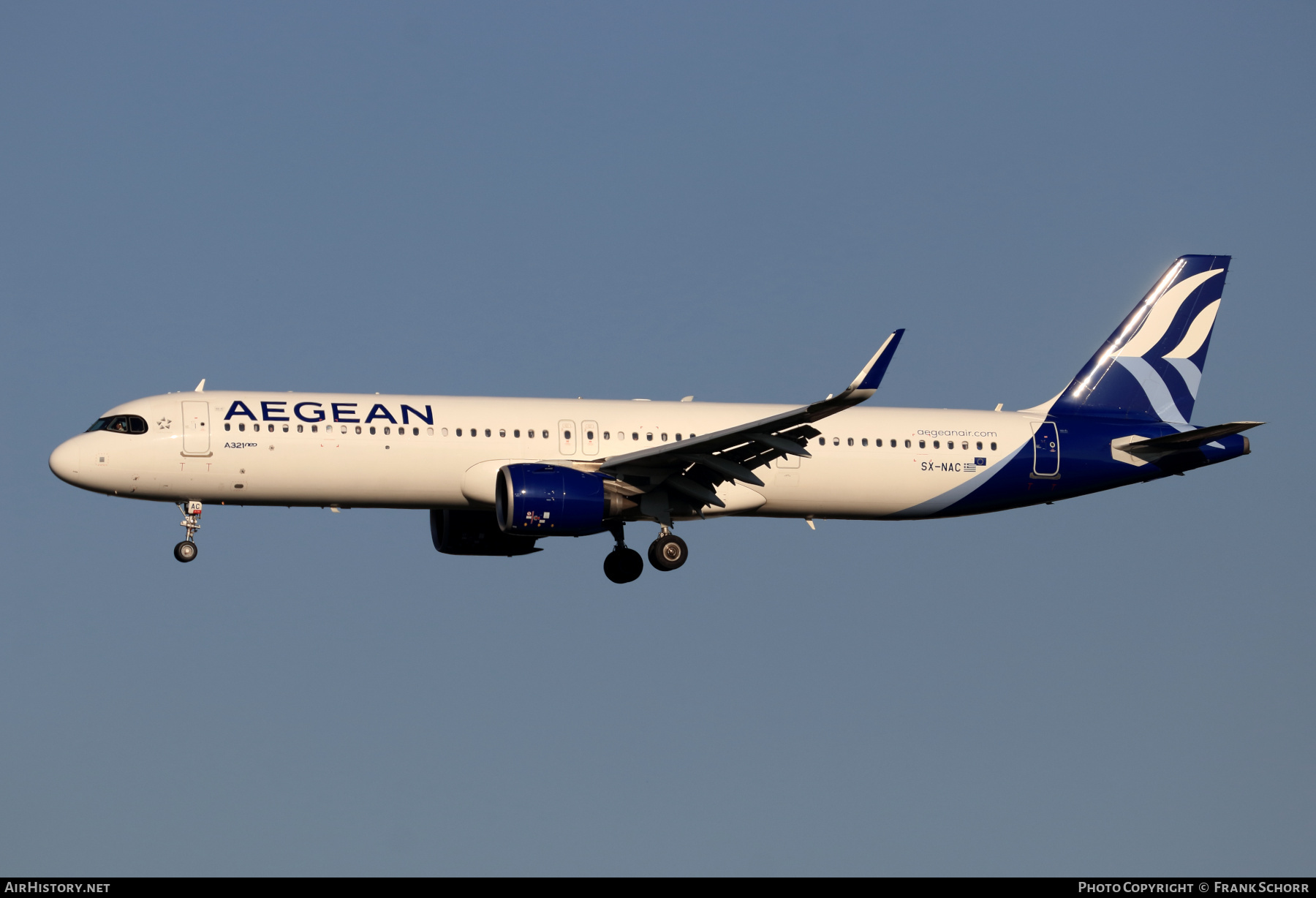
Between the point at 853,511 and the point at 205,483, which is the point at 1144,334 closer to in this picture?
the point at 853,511

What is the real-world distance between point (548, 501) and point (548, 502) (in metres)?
0.02

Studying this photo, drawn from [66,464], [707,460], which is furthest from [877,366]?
[66,464]

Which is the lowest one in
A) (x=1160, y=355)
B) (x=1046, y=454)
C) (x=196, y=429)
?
(x=1046, y=454)

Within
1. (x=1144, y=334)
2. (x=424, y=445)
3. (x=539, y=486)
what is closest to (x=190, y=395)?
(x=424, y=445)

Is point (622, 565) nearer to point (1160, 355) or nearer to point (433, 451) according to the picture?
point (433, 451)

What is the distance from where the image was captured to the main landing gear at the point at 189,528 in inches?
1671

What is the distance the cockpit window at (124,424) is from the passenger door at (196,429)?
104cm

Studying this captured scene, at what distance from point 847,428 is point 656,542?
6.16 m

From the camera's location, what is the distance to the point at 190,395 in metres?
42.7

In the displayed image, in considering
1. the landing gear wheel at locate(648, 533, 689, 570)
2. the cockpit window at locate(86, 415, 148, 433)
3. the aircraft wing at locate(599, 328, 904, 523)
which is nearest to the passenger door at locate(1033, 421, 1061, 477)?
the aircraft wing at locate(599, 328, 904, 523)

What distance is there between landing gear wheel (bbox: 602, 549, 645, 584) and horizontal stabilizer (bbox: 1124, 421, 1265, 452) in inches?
571

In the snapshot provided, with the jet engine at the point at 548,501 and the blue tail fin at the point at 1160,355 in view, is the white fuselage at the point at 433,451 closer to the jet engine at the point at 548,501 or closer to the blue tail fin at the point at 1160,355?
the jet engine at the point at 548,501

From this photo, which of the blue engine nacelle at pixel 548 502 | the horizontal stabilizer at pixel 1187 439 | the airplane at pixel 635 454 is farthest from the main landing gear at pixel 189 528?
the horizontal stabilizer at pixel 1187 439

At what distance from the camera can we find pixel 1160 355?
50.6m
